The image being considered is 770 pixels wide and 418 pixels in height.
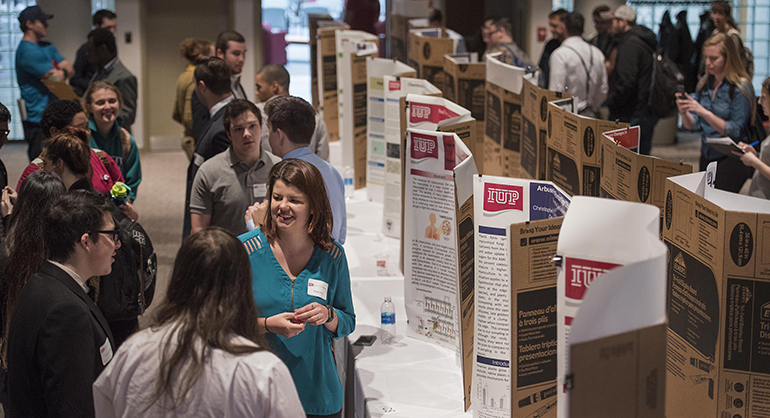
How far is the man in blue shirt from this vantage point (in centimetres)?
302

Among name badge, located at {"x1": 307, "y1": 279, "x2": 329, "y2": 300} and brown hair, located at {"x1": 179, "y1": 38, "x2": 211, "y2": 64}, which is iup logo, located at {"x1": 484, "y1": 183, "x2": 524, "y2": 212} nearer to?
name badge, located at {"x1": 307, "y1": 279, "x2": 329, "y2": 300}

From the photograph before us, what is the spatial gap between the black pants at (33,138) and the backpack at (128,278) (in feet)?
5.11

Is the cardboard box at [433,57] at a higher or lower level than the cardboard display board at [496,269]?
higher

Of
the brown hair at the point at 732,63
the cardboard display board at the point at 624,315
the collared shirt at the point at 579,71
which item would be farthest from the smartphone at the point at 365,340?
the collared shirt at the point at 579,71

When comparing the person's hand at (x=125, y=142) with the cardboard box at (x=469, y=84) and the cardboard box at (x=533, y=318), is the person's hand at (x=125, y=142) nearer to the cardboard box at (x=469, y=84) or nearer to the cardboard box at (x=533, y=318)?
the cardboard box at (x=469, y=84)

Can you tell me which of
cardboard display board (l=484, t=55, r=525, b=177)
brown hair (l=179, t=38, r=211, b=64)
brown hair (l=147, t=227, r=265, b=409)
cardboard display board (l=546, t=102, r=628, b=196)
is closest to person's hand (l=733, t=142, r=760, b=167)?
cardboard display board (l=484, t=55, r=525, b=177)

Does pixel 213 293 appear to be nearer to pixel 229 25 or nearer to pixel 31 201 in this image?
pixel 31 201

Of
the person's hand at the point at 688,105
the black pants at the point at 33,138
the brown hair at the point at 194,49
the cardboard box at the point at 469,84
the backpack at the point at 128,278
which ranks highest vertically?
the brown hair at the point at 194,49

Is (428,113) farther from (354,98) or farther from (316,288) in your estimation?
(354,98)

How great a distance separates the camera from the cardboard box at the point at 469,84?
3842mm

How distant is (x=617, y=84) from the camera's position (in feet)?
22.2

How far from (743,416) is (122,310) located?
2157mm

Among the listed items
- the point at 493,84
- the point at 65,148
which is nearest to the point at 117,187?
the point at 65,148

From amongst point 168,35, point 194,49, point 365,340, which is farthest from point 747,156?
point 168,35
